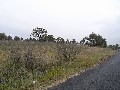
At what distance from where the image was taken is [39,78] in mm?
19484

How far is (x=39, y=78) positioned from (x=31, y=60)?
2.63 metres

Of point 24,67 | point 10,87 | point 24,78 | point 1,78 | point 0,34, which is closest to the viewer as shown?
point 10,87

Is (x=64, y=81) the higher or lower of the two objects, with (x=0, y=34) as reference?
lower

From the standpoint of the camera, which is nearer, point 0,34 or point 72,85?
point 72,85

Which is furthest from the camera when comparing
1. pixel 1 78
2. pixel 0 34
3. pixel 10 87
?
pixel 0 34

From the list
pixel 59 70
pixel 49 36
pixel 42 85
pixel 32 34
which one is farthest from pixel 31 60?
pixel 49 36

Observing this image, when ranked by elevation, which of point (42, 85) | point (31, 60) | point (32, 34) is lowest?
point (42, 85)

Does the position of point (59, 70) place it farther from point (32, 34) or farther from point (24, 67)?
point (32, 34)

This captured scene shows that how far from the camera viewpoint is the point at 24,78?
18.6 m

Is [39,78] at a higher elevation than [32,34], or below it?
below

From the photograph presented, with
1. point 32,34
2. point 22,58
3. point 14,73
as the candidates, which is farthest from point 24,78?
point 32,34

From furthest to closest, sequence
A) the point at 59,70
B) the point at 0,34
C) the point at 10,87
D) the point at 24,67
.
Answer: the point at 0,34
the point at 59,70
the point at 24,67
the point at 10,87

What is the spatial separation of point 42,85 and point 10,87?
2009 mm

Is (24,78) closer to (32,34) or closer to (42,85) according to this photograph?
(42,85)
